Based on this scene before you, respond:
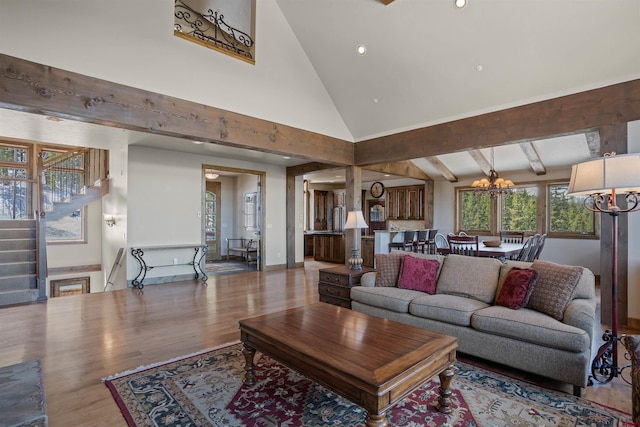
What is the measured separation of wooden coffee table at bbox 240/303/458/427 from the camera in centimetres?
167

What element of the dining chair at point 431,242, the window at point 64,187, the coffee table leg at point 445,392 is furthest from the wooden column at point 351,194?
the window at point 64,187

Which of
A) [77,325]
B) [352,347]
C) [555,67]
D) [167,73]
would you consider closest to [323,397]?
[352,347]

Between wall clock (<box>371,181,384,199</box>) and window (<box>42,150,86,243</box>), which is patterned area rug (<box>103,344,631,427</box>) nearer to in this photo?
window (<box>42,150,86,243</box>)

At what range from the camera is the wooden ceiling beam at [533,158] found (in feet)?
21.0

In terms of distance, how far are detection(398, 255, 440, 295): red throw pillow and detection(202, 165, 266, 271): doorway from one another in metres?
6.62

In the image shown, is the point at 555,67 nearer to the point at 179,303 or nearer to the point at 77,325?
the point at 179,303

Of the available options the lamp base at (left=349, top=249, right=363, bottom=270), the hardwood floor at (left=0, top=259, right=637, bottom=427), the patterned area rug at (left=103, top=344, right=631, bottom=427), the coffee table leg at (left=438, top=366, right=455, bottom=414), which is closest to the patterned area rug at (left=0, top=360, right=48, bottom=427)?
the hardwood floor at (left=0, top=259, right=637, bottom=427)

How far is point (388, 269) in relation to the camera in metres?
3.96

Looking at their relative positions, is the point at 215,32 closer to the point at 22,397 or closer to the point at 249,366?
the point at 249,366

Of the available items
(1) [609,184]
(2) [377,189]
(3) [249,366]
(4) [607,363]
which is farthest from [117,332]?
(2) [377,189]

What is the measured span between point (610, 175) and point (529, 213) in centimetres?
616

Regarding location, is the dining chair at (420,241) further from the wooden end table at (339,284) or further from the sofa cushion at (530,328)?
the sofa cushion at (530,328)

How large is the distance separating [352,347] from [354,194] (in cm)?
427

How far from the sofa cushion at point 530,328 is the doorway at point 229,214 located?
7.71m
